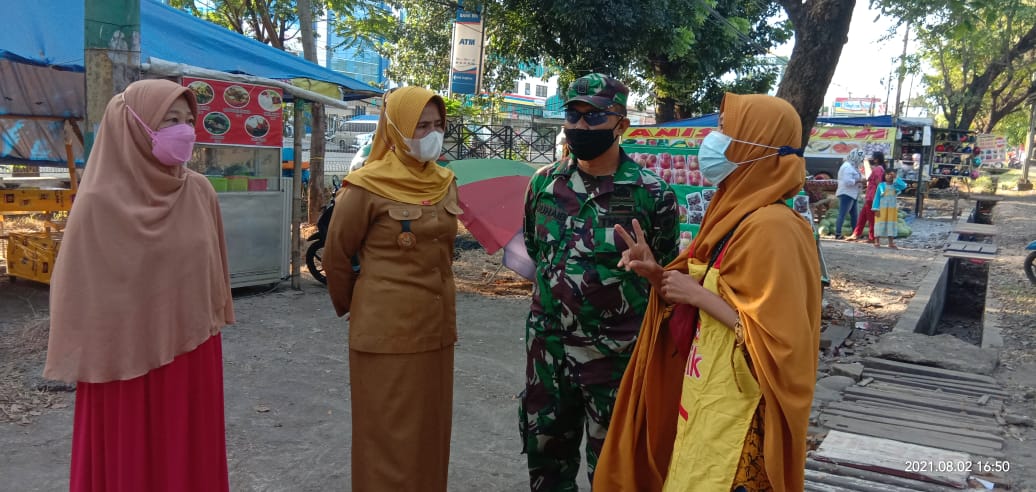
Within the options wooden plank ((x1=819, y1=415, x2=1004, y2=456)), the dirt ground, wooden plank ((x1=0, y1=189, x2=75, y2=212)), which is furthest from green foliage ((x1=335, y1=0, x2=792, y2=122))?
wooden plank ((x1=819, y1=415, x2=1004, y2=456))

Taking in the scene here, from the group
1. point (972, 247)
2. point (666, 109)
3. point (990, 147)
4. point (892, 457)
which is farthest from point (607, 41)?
point (990, 147)

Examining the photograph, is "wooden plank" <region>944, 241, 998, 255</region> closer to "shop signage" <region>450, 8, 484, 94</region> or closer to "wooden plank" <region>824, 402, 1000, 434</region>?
"shop signage" <region>450, 8, 484, 94</region>

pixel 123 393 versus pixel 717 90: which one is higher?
pixel 717 90

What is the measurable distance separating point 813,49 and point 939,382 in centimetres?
305

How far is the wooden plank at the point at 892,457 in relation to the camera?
3672mm

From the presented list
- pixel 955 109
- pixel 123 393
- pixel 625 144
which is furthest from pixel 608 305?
pixel 955 109

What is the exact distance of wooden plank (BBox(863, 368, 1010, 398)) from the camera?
532cm

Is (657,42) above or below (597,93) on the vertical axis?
above

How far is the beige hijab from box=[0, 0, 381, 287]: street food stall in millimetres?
4149

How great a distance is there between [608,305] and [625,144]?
5498mm

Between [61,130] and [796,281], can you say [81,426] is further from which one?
[61,130]

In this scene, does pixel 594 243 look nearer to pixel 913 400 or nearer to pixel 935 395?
pixel 913 400

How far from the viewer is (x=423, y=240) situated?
295cm

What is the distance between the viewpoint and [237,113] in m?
7.19
